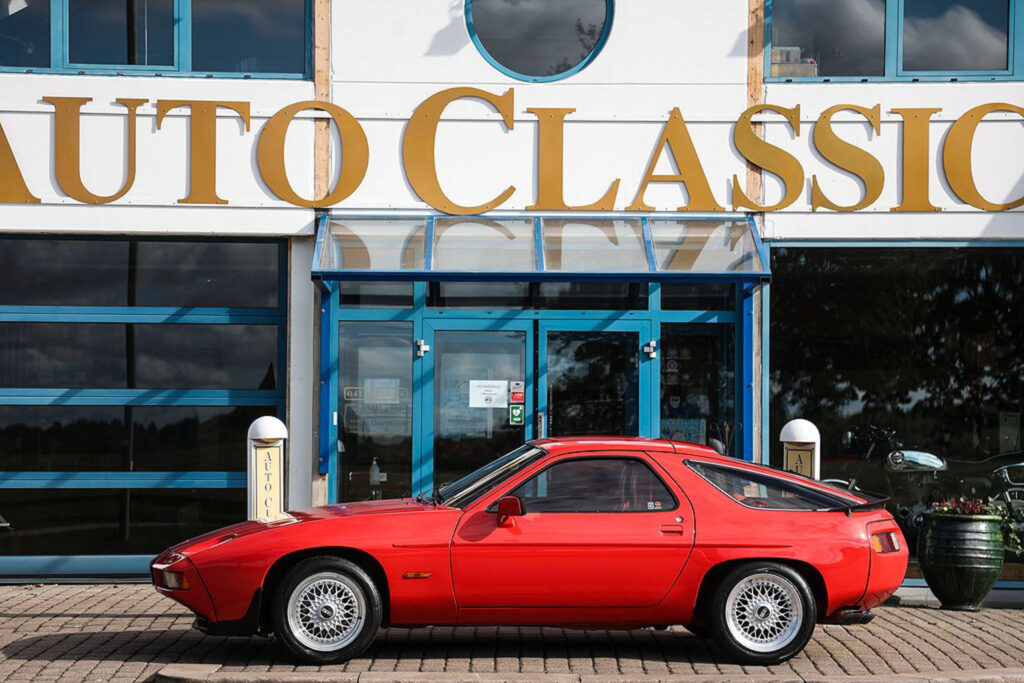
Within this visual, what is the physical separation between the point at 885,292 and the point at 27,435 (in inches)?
335

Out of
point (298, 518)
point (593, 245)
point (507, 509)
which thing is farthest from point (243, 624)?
point (593, 245)

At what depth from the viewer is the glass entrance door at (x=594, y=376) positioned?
39.0 ft

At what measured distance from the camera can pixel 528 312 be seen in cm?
1191

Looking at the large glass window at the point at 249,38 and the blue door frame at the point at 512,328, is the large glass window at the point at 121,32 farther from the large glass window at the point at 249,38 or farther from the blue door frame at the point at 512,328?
the blue door frame at the point at 512,328

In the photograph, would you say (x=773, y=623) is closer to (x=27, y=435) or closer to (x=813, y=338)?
(x=813, y=338)

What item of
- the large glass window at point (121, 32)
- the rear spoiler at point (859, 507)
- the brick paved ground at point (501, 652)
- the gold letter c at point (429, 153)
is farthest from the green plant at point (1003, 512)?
the large glass window at point (121, 32)

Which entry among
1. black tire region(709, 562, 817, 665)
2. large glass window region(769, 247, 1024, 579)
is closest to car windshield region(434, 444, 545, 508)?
black tire region(709, 562, 817, 665)

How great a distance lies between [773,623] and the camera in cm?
770

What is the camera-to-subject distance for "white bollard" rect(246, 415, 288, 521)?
10109mm

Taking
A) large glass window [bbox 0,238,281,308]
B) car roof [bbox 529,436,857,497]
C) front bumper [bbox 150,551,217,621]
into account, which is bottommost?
front bumper [bbox 150,551,217,621]

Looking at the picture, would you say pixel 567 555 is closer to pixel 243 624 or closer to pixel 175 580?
pixel 243 624

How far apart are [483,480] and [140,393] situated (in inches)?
199

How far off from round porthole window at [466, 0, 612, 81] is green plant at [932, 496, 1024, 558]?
213 inches

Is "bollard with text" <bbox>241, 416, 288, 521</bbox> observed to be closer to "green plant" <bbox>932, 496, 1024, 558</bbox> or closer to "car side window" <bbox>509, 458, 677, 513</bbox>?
"car side window" <bbox>509, 458, 677, 513</bbox>
